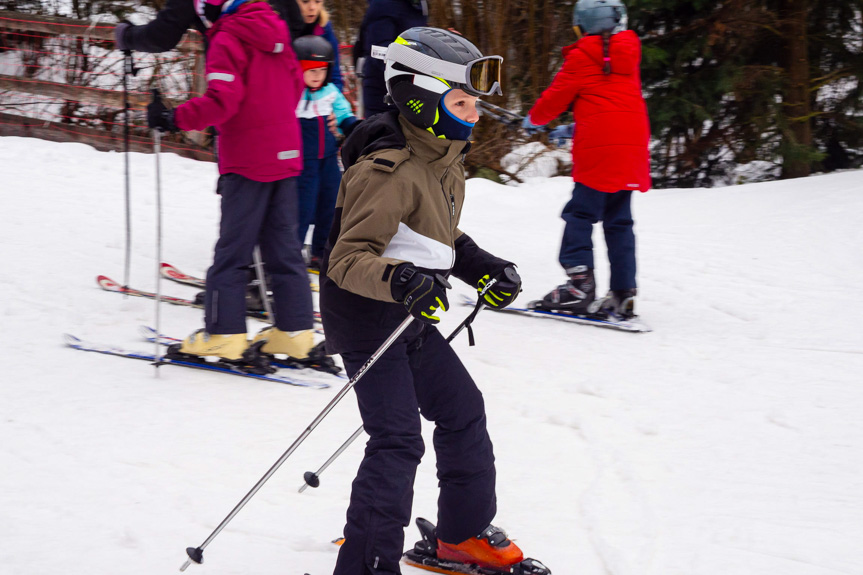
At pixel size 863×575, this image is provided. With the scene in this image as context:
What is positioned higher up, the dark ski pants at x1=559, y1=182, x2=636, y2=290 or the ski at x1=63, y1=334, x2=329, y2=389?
the dark ski pants at x1=559, y1=182, x2=636, y2=290

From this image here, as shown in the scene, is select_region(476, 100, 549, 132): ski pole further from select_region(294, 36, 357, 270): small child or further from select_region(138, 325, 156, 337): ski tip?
select_region(138, 325, 156, 337): ski tip

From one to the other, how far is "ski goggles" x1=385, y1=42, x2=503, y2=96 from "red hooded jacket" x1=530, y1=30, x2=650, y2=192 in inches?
109

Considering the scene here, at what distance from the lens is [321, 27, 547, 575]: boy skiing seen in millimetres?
2160

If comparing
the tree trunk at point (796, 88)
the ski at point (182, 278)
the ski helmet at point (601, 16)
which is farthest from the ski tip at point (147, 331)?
the tree trunk at point (796, 88)

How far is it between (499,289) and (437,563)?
0.89 meters

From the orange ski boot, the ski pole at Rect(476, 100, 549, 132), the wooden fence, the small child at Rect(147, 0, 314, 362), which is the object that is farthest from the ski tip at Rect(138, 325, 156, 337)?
the wooden fence

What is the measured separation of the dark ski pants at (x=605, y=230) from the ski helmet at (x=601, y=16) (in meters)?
0.93

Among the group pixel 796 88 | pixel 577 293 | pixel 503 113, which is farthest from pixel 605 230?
pixel 796 88

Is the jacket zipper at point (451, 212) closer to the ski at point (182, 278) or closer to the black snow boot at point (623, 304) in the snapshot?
the black snow boot at point (623, 304)

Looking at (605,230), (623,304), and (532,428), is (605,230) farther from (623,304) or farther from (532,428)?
(532,428)

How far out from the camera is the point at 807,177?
8.74 m

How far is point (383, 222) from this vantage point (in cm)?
216

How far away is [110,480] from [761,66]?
26.4 ft

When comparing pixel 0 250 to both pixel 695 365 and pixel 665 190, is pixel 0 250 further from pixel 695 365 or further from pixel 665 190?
pixel 665 190
